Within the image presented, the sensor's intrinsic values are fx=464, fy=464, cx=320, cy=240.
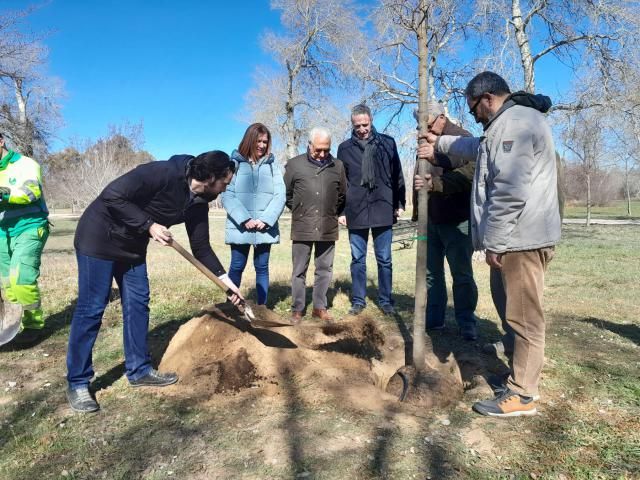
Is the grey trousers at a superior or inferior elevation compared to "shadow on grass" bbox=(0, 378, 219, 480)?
superior

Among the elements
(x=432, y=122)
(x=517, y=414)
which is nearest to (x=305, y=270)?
(x=432, y=122)

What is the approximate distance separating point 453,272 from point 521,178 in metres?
1.77

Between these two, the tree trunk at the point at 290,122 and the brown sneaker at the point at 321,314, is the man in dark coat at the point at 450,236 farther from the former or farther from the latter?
the tree trunk at the point at 290,122

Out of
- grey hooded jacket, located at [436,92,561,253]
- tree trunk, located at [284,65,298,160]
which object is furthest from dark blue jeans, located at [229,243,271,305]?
tree trunk, located at [284,65,298,160]

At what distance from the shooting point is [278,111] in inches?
978

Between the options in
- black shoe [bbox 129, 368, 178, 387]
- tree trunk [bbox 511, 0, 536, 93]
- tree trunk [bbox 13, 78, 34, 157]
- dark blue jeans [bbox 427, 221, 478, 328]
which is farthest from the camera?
tree trunk [bbox 511, 0, 536, 93]

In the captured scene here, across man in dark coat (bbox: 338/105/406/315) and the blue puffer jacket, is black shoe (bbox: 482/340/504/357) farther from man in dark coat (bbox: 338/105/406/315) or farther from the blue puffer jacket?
the blue puffer jacket

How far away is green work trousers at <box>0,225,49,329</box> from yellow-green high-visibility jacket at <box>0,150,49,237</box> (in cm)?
8

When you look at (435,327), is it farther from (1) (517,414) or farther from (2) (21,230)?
(2) (21,230)

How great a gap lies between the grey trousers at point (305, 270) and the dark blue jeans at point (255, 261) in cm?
36

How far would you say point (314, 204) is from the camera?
4.96m

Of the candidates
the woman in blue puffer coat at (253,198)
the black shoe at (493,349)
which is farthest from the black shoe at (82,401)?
the black shoe at (493,349)

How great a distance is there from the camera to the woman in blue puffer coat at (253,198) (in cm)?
→ 496

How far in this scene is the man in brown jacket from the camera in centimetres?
494
